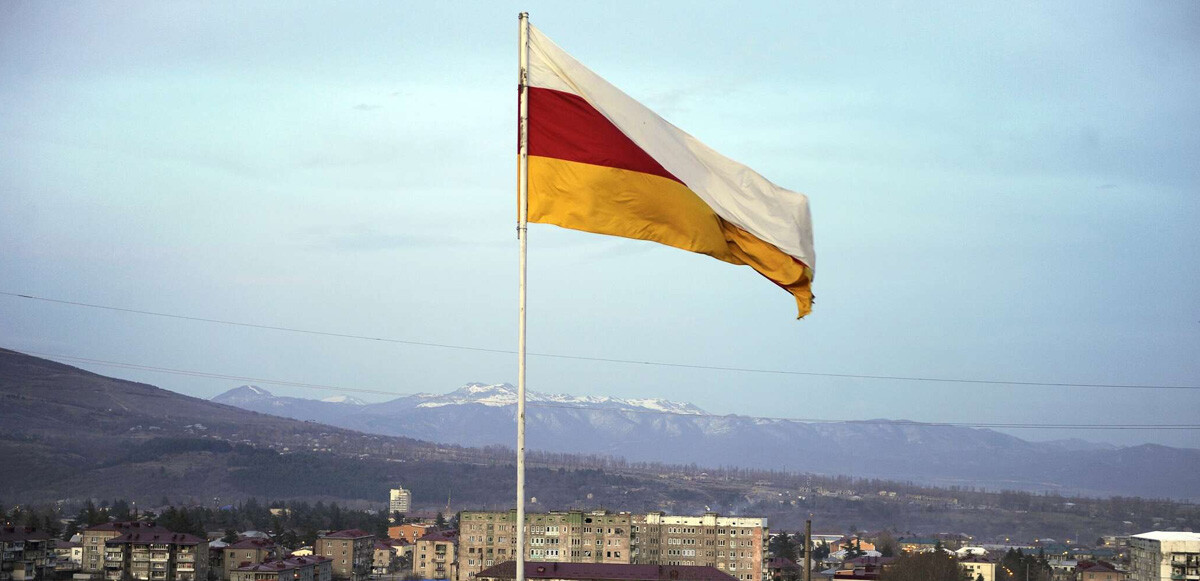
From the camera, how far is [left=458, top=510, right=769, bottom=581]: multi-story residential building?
107m

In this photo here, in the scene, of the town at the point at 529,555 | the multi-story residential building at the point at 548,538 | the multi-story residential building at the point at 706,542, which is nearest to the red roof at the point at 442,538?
the town at the point at 529,555

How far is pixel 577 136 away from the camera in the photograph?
56.9 feet

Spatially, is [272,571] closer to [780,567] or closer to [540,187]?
[780,567]

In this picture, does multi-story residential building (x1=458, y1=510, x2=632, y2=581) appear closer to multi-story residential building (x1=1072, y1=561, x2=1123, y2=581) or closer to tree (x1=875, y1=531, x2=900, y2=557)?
multi-story residential building (x1=1072, y1=561, x2=1123, y2=581)

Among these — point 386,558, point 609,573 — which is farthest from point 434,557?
point 609,573

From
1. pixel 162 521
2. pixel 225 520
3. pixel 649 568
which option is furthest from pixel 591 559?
pixel 225 520

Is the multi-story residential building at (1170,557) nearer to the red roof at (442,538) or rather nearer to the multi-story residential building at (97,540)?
the red roof at (442,538)

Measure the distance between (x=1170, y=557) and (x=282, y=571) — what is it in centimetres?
5714

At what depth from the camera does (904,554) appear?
115562mm

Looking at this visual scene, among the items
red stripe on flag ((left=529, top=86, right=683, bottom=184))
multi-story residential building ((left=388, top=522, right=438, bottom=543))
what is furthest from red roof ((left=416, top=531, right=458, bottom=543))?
red stripe on flag ((left=529, top=86, right=683, bottom=184))

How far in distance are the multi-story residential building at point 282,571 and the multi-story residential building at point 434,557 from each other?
19329 millimetres

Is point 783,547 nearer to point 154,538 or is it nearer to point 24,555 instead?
point 154,538

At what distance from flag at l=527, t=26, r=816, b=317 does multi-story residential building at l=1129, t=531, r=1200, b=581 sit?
8794 centimetres

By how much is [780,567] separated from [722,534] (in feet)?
31.7
